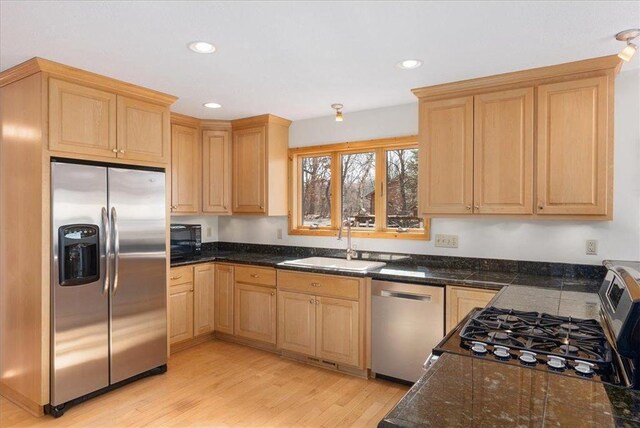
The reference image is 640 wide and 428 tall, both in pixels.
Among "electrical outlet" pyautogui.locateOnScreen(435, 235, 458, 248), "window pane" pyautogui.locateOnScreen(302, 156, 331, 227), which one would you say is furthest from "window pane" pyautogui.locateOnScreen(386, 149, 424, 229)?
"window pane" pyautogui.locateOnScreen(302, 156, 331, 227)

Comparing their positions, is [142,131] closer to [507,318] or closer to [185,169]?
[185,169]

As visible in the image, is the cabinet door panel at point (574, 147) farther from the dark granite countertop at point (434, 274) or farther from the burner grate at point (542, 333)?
the burner grate at point (542, 333)

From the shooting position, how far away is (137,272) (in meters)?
3.06

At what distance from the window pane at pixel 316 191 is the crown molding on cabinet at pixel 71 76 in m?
1.72

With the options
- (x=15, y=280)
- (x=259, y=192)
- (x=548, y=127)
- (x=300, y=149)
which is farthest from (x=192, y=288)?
(x=548, y=127)

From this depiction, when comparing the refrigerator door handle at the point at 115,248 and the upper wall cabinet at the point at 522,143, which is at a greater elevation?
the upper wall cabinet at the point at 522,143

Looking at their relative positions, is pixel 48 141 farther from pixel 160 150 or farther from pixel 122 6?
pixel 122 6

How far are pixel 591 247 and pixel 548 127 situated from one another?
0.92 metres

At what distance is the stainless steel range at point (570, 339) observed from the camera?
1.13m

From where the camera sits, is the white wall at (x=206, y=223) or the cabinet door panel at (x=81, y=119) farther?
the white wall at (x=206, y=223)

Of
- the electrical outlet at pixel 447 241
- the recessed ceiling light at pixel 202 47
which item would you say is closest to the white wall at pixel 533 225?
the electrical outlet at pixel 447 241

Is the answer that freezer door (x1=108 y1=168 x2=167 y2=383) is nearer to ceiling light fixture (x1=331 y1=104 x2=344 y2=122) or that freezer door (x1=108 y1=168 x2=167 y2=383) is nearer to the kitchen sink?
the kitchen sink

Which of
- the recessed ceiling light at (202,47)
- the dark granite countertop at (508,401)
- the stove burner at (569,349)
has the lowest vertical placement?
the dark granite countertop at (508,401)

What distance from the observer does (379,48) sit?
2336mm
